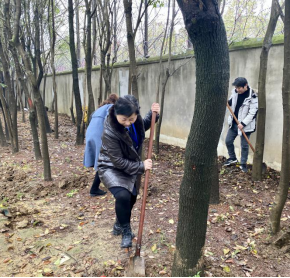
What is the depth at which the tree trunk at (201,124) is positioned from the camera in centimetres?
185

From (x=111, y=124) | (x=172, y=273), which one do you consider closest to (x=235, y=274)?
(x=172, y=273)

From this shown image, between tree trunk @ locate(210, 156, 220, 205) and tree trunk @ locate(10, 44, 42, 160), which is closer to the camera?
tree trunk @ locate(210, 156, 220, 205)

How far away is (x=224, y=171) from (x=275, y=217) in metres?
2.73

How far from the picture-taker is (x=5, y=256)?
2898mm

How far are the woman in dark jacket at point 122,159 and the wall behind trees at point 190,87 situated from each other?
366 centimetres

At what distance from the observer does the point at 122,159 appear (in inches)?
109

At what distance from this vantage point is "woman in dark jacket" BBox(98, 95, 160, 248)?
2.70 metres

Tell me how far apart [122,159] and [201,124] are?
104 cm

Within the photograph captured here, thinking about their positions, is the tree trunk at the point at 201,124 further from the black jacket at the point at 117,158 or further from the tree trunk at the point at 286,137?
the tree trunk at the point at 286,137

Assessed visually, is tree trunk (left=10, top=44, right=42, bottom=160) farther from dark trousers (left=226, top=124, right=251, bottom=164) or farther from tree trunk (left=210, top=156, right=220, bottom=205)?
dark trousers (left=226, top=124, right=251, bottom=164)

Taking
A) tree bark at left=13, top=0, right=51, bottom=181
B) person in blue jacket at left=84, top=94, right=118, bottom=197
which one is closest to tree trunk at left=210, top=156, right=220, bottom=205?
person in blue jacket at left=84, top=94, right=118, bottom=197

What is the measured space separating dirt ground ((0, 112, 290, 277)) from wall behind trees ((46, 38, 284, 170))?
94 cm

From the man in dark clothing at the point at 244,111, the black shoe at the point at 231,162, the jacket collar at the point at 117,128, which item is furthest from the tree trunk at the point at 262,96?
the jacket collar at the point at 117,128

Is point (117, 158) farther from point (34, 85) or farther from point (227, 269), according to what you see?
point (34, 85)
